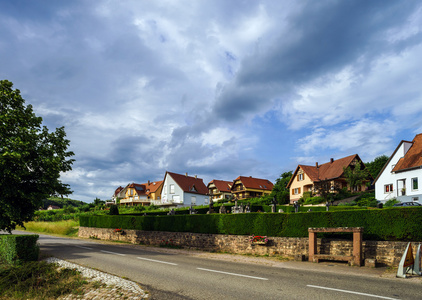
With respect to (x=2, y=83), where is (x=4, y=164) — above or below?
below

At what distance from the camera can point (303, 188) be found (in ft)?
200

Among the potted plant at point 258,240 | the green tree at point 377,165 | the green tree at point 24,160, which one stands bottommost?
the potted plant at point 258,240

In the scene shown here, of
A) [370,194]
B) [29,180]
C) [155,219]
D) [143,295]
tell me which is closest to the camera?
[143,295]

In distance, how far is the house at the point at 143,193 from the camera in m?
81.8

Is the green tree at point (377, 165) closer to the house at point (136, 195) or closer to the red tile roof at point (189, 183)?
the red tile roof at point (189, 183)

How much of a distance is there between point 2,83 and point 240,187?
66338mm

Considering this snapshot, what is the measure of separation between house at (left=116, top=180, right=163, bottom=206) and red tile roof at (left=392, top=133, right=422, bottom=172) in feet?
186

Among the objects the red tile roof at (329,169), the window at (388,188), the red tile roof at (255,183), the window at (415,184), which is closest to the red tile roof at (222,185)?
the red tile roof at (255,183)

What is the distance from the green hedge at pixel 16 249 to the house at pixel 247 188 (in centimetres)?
6461

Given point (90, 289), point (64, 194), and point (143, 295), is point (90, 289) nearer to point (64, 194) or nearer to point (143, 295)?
point (143, 295)

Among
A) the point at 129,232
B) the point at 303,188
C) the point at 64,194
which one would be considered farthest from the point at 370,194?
the point at 64,194

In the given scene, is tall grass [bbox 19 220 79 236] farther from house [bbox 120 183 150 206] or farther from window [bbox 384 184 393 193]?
window [bbox 384 184 393 193]

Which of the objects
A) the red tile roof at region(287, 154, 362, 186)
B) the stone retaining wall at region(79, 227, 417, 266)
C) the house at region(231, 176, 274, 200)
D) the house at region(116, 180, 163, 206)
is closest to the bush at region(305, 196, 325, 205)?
the red tile roof at region(287, 154, 362, 186)

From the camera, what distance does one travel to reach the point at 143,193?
86.4 m
